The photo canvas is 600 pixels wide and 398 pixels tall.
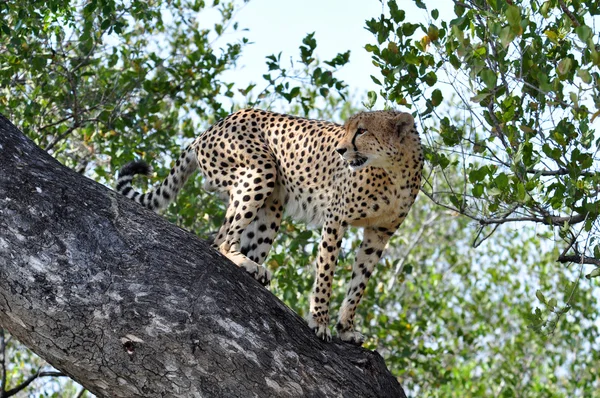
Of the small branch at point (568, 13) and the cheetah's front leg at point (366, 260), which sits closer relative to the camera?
the small branch at point (568, 13)

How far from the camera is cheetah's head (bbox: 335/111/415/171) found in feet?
19.5

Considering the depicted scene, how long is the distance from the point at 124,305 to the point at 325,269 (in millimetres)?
2042

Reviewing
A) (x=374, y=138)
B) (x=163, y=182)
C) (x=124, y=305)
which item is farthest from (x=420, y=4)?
(x=124, y=305)

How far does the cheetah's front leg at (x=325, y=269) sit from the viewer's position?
5738 mm

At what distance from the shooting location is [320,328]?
5320 mm

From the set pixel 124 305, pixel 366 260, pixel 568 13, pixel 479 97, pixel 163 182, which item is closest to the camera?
pixel 124 305

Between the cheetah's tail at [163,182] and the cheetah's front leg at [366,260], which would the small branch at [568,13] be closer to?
the cheetah's front leg at [366,260]

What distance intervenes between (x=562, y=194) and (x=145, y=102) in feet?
12.9

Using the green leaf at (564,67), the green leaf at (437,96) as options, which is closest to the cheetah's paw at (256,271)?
the green leaf at (437,96)

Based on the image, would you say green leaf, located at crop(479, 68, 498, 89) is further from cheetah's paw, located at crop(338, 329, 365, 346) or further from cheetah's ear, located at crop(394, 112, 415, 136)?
cheetah's paw, located at crop(338, 329, 365, 346)

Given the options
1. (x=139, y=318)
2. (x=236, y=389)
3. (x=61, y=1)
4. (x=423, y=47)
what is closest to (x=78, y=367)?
(x=139, y=318)

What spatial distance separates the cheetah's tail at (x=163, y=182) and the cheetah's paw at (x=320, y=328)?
1676mm

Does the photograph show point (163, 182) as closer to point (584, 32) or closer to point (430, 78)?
point (430, 78)

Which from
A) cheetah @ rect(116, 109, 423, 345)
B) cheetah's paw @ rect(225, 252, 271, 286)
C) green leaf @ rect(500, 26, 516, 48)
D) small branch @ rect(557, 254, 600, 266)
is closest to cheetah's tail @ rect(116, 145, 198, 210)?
cheetah @ rect(116, 109, 423, 345)
